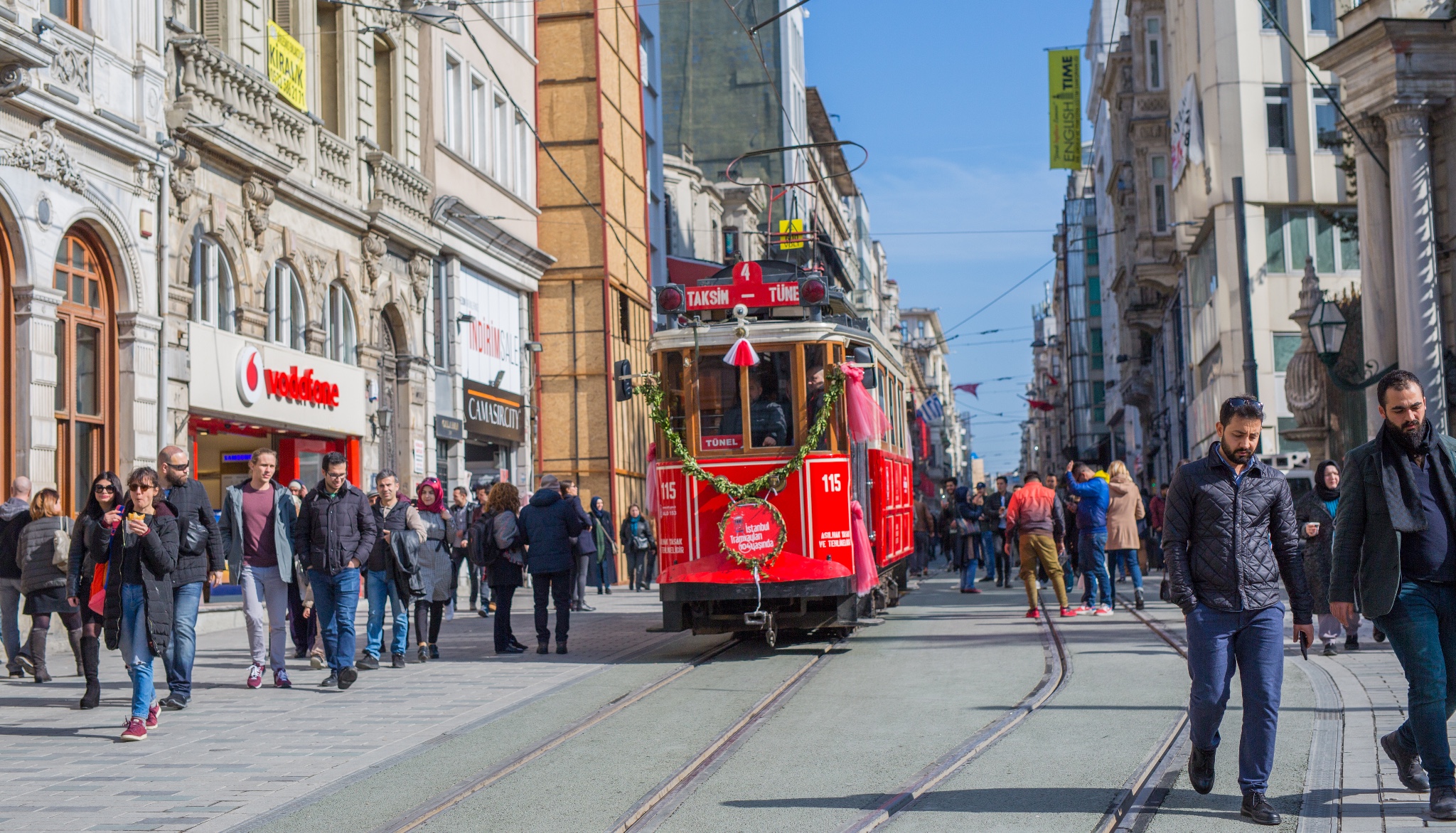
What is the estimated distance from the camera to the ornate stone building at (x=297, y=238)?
18969 millimetres

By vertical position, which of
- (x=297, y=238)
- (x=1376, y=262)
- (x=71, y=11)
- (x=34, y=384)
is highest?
(x=71, y=11)

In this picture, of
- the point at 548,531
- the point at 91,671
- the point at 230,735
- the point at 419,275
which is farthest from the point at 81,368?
the point at 419,275

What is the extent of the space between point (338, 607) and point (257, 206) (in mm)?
9761

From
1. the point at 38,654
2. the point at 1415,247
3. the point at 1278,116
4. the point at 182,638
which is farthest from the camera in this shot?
the point at 1278,116

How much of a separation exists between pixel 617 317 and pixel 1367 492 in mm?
30263

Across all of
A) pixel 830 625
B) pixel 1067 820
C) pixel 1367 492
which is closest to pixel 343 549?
pixel 830 625

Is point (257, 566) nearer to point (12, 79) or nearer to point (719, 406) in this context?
point (719, 406)

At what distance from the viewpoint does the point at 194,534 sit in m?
10.2

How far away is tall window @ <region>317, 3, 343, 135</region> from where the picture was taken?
24.0m

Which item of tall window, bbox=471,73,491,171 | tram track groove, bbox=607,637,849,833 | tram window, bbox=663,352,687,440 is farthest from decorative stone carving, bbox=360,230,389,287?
tram track groove, bbox=607,637,849,833

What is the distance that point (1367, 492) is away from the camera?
21.1ft

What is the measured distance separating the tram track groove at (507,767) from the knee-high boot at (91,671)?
3712 mm

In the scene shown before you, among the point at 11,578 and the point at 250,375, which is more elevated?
the point at 250,375

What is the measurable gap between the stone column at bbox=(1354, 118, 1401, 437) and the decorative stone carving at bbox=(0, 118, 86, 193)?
58.2 feet
